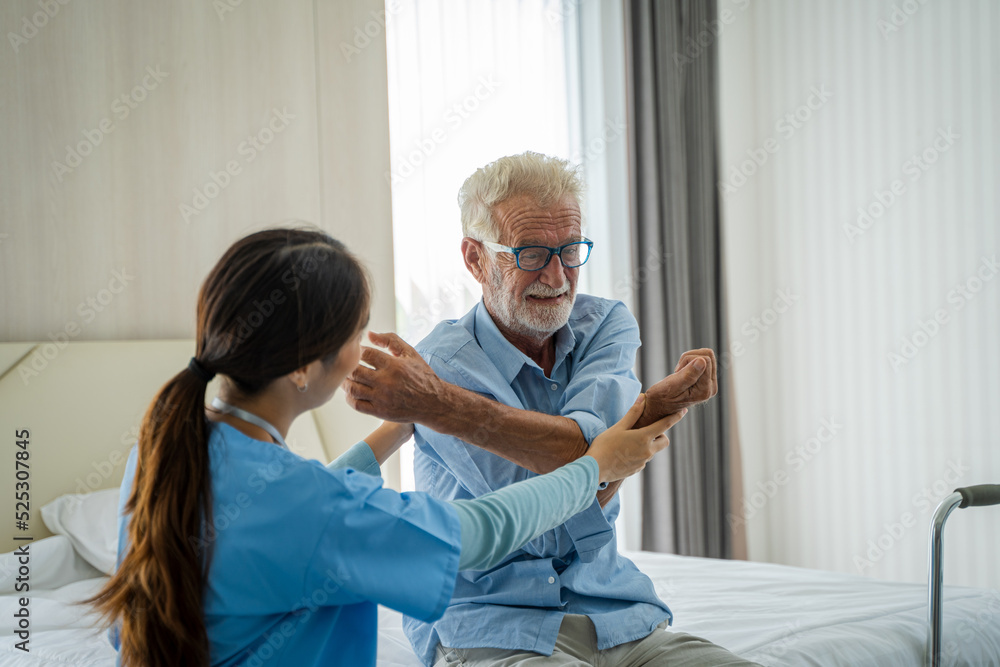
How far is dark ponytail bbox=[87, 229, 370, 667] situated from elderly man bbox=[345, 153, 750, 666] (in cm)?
33

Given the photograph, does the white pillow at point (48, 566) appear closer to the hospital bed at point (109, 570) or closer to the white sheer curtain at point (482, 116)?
the hospital bed at point (109, 570)

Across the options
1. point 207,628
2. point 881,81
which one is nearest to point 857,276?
point 881,81

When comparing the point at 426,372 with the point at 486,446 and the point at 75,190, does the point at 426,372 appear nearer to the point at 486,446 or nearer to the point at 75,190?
the point at 486,446

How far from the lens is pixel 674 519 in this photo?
149 inches

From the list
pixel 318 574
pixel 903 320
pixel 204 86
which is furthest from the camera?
pixel 903 320

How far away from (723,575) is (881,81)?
2.35 meters

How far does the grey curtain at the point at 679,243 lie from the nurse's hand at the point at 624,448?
2.45m

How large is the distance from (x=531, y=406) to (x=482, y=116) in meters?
2.16

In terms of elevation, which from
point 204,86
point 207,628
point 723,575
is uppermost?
point 204,86

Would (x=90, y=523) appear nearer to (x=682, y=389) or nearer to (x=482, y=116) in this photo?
(x=682, y=389)

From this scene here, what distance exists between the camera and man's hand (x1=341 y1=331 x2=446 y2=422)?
128cm

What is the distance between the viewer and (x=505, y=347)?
153cm

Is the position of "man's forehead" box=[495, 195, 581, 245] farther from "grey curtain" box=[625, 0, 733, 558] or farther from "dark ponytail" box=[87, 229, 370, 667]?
"grey curtain" box=[625, 0, 733, 558]

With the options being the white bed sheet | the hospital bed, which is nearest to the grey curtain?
the hospital bed
